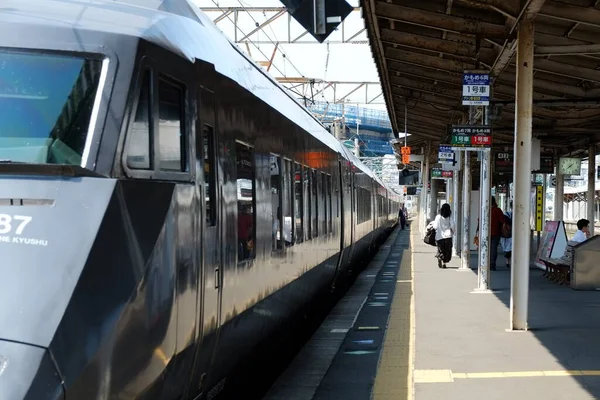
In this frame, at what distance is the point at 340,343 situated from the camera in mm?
10055

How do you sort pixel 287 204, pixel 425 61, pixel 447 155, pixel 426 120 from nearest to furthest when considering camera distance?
pixel 287 204
pixel 425 61
pixel 447 155
pixel 426 120

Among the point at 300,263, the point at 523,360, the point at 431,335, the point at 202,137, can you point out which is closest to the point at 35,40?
the point at 202,137

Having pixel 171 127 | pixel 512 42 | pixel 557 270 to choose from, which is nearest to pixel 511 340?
pixel 512 42

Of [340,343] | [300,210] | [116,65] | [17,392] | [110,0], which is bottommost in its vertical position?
[340,343]

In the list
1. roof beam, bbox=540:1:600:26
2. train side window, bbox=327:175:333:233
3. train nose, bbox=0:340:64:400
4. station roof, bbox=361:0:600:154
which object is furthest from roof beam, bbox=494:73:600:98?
train nose, bbox=0:340:64:400

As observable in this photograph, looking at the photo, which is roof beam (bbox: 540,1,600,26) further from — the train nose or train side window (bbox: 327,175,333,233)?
the train nose

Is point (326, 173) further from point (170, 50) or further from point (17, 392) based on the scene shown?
point (17, 392)

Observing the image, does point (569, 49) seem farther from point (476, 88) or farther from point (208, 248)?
point (208, 248)

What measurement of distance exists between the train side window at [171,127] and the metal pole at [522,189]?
6.21 meters

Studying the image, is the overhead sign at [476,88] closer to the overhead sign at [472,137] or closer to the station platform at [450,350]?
the overhead sign at [472,137]

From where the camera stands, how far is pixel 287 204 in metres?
7.75

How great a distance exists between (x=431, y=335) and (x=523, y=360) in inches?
66.4

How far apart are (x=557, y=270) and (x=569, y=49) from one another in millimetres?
6275

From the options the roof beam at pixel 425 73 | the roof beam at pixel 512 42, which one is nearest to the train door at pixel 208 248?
the roof beam at pixel 512 42
